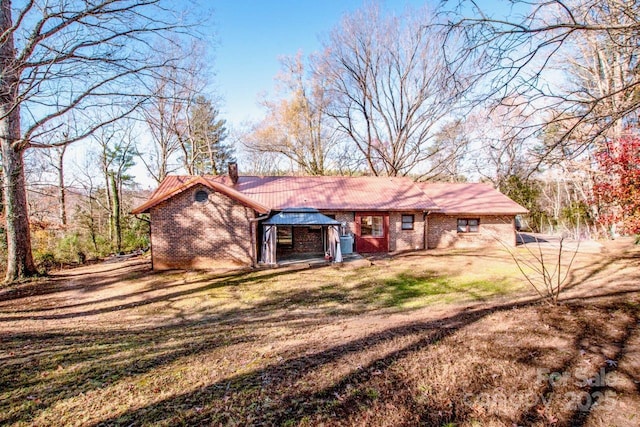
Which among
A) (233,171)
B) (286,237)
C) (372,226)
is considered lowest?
(286,237)

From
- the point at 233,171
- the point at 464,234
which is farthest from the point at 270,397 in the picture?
the point at 464,234

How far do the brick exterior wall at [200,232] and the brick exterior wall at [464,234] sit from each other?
10286 millimetres

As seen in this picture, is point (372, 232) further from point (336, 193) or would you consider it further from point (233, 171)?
point (233, 171)

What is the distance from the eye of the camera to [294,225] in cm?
1375

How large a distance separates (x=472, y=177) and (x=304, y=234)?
897 inches

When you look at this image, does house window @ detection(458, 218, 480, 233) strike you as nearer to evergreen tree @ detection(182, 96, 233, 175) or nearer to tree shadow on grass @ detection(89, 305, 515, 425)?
tree shadow on grass @ detection(89, 305, 515, 425)

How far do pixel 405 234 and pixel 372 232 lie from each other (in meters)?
1.83

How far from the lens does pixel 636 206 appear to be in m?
9.44

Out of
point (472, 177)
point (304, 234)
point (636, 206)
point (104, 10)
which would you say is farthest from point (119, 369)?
point (472, 177)

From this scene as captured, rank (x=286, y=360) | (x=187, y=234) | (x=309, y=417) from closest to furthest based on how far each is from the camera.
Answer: (x=309, y=417), (x=286, y=360), (x=187, y=234)

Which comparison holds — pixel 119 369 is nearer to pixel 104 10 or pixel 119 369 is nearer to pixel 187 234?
pixel 104 10

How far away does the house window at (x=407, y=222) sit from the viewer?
55.9 feet

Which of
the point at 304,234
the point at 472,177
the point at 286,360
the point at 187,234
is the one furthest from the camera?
the point at 472,177

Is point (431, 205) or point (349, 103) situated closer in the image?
point (431, 205)
